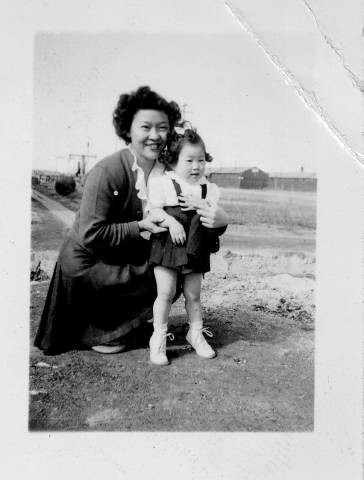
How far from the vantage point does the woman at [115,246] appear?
1.62 m

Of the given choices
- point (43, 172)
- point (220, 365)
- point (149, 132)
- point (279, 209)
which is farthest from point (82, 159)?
point (220, 365)

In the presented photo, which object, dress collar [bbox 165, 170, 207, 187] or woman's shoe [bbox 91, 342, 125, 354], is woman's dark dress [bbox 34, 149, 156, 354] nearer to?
woman's shoe [bbox 91, 342, 125, 354]

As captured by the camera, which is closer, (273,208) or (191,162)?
(191,162)

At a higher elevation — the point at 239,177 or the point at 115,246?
the point at 239,177

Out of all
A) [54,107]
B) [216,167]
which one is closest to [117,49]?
Answer: [54,107]

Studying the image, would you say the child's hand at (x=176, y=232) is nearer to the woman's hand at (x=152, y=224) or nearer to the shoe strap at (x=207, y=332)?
the woman's hand at (x=152, y=224)

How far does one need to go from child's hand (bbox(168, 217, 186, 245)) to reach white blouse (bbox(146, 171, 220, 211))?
0.06 m

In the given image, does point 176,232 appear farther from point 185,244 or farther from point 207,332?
point 207,332

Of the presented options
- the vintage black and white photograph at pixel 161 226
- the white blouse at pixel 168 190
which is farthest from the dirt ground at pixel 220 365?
the white blouse at pixel 168 190

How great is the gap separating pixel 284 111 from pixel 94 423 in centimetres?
122

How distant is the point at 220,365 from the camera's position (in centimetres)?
166

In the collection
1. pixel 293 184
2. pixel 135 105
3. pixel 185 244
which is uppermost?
pixel 135 105

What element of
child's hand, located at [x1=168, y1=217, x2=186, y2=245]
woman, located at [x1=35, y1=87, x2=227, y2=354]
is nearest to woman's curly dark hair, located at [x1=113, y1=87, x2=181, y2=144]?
woman, located at [x1=35, y1=87, x2=227, y2=354]

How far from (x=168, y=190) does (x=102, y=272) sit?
1.18 ft
